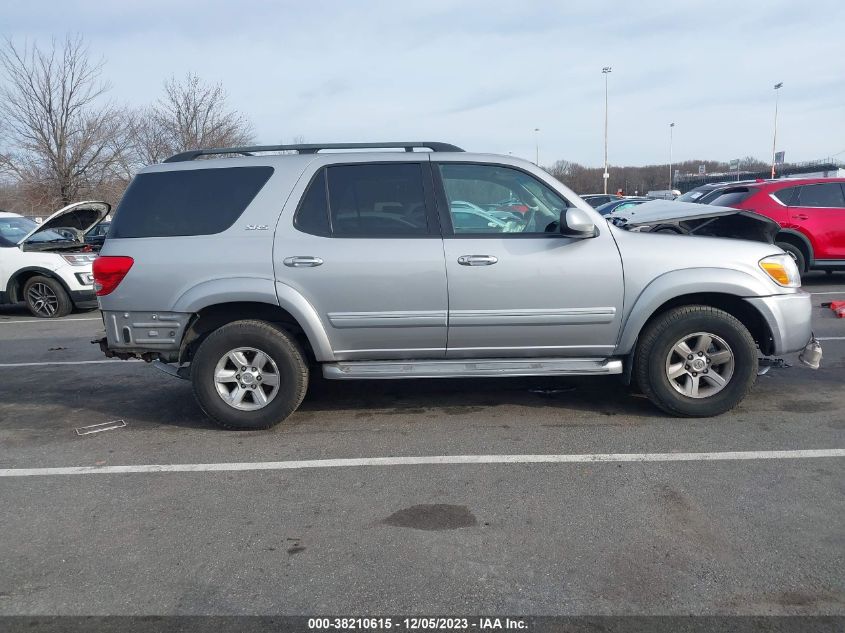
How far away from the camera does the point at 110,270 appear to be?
492 cm

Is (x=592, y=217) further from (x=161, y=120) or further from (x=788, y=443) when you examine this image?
(x=161, y=120)

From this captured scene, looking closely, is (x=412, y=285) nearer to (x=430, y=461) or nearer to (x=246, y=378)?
(x=430, y=461)

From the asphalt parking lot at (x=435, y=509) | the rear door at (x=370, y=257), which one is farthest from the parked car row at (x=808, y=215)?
the rear door at (x=370, y=257)

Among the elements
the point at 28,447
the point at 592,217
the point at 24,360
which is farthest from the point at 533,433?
the point at 24,360

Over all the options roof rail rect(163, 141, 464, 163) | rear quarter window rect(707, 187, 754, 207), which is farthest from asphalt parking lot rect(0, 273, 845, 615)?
rear quarter window rect(707, 187, 754, 207)

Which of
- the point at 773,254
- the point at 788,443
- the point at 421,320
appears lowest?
the point at 788,443

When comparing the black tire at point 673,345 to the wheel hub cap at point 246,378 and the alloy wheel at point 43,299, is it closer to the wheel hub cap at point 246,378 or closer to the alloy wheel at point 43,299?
the wheel hub cap at point 246,378

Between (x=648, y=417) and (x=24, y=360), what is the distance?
22.3 feet

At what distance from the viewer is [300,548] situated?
11.1ft

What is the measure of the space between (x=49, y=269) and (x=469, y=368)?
8.82 metres

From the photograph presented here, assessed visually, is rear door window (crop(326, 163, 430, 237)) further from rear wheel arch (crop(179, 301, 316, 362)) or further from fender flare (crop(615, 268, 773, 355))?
fender flare (crop(615, 268, 773, 355))

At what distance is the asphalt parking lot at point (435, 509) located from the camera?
9.76 ft

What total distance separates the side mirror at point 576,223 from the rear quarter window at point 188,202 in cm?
215

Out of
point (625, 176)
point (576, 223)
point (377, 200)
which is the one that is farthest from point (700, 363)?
point (625, 176)
